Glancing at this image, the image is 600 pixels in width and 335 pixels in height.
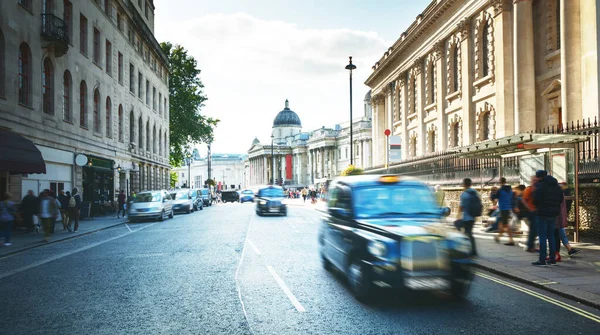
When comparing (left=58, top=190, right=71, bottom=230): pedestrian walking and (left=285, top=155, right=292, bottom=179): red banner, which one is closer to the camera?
(left=58, top=190, right=71, bottom=230): pedestrian walking

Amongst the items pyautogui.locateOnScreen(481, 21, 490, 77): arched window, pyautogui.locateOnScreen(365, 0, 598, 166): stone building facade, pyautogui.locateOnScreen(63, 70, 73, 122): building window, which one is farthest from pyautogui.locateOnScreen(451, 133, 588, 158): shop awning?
pyautogui.locateOnScreen(63, 70, 73, 122): building window

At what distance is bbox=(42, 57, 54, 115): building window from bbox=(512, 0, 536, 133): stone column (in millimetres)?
20962

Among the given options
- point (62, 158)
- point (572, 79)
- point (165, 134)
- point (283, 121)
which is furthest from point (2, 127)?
point (283, 121)

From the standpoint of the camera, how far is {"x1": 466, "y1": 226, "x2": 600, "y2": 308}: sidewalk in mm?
Answer: 7629

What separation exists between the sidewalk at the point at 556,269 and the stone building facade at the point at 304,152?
70.8m

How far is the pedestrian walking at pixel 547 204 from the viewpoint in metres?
9.66

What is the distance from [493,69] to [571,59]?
6.70 metres

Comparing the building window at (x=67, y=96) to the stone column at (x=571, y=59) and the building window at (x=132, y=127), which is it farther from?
the stone column at (x=571, y=59)

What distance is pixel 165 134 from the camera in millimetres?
53938

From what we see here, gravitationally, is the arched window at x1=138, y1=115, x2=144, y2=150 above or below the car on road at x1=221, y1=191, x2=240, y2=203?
above

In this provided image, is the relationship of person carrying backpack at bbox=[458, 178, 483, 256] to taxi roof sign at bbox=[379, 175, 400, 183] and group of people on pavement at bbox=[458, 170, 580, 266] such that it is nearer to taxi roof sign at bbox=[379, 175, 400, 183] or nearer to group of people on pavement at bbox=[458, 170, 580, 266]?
group of people on pavement at bbox=[458, 170, 580, 266]

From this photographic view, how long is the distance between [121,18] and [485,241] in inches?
1242

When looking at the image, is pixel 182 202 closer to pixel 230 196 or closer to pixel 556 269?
pixel 556 269

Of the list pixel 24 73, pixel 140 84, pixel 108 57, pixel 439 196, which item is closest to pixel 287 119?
pixel 140 84
